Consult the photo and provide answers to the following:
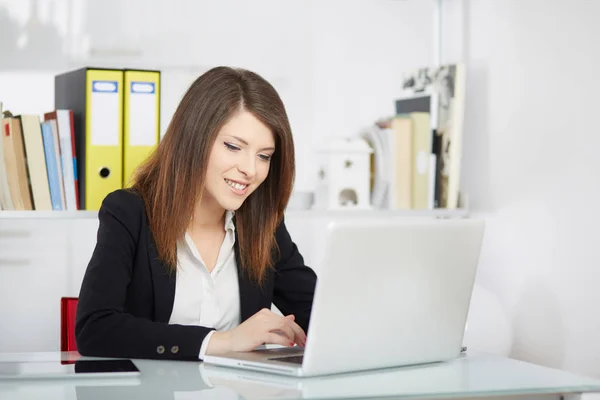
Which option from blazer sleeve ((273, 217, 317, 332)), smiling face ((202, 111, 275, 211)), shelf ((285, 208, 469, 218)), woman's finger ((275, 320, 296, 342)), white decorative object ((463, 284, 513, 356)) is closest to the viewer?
woman's finger ((275, 320, 296, 342))

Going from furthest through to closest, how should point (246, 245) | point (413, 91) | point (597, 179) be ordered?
point (413, 91) < point (597, 179) < point (246, 245)

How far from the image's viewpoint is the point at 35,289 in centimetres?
281

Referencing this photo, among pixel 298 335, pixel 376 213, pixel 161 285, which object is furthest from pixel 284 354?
pixel 376 213

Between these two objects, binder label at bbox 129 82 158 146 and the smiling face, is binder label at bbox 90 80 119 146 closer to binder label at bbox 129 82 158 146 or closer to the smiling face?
binder label at bbox 129 82 158 146

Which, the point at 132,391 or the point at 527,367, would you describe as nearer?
the point at 132,391

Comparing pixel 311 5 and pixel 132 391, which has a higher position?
pixel 311 5

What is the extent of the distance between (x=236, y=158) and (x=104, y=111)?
25.7 inches

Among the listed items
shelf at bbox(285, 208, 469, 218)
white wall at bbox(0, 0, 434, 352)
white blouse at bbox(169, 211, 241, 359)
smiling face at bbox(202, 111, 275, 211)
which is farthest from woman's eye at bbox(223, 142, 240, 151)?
white wall at bbox(0, 0, 434, 352)

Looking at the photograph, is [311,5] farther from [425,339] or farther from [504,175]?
[425,339]

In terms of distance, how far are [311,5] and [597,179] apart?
1.28 metres

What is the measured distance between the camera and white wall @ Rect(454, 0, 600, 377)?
2283 mm

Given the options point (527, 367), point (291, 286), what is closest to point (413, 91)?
point (291, 286)

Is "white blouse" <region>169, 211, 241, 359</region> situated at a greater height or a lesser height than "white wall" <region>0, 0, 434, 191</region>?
lesser

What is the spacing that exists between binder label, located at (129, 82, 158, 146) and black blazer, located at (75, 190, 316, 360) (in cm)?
52
